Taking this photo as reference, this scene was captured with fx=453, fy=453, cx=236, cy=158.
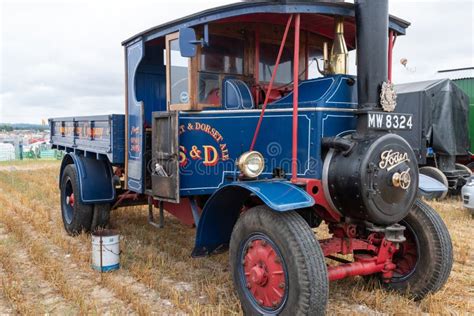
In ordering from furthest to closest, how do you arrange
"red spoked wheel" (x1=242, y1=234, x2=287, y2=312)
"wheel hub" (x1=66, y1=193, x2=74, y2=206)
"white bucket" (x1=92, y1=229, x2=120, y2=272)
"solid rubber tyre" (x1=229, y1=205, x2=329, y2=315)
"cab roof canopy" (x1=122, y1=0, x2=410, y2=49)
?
"wheel hub" (x1=66, y1=193, x2=74, y2=206) < "white bucket" (x1=92, y1=229, x2=120, y2=272) < "cab roof canopy" (x1=122, y1=0, x2=410, y2=49) < "red spoked wheel" (x1=242, y1=234, x2=287, y2=312) < "solid rubber tyre" (x1=229, y1=205, x2=329, y2=315)

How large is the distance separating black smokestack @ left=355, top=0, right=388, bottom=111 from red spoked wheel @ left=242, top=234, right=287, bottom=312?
126cm

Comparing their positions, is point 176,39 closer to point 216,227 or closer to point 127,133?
point 127,133

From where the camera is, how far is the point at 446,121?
9539mm

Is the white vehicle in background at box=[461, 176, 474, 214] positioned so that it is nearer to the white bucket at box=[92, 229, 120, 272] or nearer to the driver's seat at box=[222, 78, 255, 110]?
the driver's seat at box=[222, 78, 255, 110]

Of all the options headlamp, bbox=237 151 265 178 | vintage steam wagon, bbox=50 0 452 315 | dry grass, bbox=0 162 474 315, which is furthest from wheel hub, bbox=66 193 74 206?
headlamp, bbox=237 151 265 178

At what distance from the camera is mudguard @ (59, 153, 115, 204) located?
545cm

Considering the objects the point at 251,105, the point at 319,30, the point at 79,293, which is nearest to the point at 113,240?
the point at 79,293

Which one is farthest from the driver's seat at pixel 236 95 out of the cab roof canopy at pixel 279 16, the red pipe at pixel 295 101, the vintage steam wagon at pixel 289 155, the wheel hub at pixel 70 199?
the wheel hub at pixel 70 199

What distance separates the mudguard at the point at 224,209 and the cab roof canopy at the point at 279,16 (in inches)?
49.7

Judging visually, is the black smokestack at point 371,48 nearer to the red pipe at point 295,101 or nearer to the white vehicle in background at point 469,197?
the red pipe at point 295,101

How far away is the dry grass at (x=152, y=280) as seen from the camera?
354 cm

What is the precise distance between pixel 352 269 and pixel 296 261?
0.70m

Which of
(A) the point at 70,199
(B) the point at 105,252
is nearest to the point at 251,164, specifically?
(B) the point at 105,252

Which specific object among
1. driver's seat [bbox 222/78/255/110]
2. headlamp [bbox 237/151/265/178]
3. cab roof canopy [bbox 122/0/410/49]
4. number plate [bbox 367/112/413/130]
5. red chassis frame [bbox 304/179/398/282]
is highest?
cab roof canopy [bbox 122/0/410/49]
